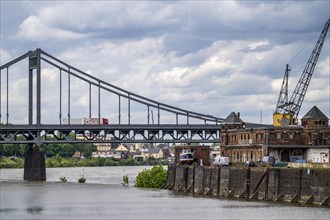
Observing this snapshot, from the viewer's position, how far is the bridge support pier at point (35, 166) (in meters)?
150

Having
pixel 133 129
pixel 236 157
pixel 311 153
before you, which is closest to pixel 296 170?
pixel 311 153

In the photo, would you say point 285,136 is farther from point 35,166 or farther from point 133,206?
point 35,166

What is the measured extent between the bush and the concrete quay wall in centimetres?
599

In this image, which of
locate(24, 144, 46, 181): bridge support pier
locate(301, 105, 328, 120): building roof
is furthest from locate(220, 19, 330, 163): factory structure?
locate(24, 144, 46, 181): bridge support pier

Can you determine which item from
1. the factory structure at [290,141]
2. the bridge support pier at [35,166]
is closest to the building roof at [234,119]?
the factory structure at [290,141]

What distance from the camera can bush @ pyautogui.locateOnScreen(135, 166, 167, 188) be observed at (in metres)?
120

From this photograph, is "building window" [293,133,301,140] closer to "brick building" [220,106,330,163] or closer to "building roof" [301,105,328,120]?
"brick building" [220,106,330,163]

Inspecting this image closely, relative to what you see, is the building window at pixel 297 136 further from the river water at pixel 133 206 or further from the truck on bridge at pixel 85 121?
the truck on bridge at pixel 85 121

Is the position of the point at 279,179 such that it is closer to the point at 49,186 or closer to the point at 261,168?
the point at 261,168

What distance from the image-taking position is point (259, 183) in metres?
94.2

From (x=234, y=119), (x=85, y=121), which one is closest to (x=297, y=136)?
(x=234, y=119)

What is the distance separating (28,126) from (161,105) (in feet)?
67.3

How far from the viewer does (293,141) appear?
115562 mm

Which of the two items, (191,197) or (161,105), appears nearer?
(191,197)
